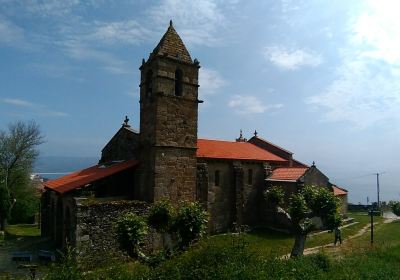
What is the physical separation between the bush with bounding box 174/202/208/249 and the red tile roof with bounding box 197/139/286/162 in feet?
32.7

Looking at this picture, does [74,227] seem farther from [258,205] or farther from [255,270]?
[258,205]

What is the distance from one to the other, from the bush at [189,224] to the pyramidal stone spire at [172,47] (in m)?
12.1

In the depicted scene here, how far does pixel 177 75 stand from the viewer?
2750 centimetres

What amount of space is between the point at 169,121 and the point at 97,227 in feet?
28.5

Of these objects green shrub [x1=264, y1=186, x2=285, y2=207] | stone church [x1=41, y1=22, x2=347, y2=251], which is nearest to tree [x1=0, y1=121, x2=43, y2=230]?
stone church [x1=41, y1=22, x2=347, y2=251]

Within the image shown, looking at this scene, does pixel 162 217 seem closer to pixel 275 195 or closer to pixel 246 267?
pixel 246 267

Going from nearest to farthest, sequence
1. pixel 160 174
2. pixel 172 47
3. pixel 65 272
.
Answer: pixel 65 272 → pixel 160 174 → pixel 172 47

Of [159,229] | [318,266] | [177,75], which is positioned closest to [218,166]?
[177,75]

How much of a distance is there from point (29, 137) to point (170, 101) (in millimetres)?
21120

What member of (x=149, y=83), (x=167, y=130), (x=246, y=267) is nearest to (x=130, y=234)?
(x=246, y=267)

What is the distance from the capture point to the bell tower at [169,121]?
84.1ft

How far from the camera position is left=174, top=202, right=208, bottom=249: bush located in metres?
19.6

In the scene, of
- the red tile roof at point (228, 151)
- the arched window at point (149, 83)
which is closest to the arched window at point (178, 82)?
the arched window at point (149, 83)

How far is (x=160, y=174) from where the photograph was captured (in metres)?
25.5
